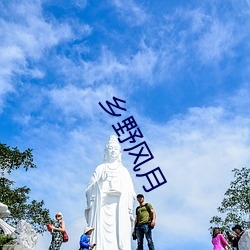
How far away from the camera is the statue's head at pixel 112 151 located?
1514cm

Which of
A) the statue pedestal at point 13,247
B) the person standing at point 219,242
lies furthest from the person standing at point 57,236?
the person standing at point 219,242

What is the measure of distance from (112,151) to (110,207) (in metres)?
1.89

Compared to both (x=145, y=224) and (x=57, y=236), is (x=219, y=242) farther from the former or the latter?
(x=57, y=236)

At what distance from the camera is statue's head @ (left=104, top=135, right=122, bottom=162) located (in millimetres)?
15141

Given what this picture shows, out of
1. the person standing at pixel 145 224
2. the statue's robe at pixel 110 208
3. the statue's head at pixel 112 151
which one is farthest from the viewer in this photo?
the statue's head at pixel 112 151

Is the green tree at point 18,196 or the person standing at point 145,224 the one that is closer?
the person standing at point 145,224

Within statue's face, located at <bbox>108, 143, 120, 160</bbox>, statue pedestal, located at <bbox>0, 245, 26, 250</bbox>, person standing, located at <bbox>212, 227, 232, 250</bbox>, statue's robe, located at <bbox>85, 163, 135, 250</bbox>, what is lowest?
person standing, located at <bbox>212, 227, 232, 250</bbox>

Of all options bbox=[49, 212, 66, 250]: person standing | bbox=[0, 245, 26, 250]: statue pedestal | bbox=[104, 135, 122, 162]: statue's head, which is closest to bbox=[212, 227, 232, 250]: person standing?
bbox=[49, 212, 66, 250]: person standing

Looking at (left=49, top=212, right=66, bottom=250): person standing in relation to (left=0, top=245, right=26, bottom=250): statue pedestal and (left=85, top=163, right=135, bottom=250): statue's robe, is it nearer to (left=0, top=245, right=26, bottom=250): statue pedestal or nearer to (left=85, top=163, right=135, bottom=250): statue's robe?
(left=0, top=245, right=26, bottom=250): statue pedestal

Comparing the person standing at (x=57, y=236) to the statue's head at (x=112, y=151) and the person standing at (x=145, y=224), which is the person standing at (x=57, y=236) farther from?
the statue's head at (x=112, y=151)

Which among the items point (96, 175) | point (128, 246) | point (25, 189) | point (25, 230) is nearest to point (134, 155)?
point (96, 175)

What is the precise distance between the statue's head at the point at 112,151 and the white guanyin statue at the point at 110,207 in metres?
0.35

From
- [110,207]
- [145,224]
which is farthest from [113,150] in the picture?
[145,224]

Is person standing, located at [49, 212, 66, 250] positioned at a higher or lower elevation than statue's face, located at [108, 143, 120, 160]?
lower
